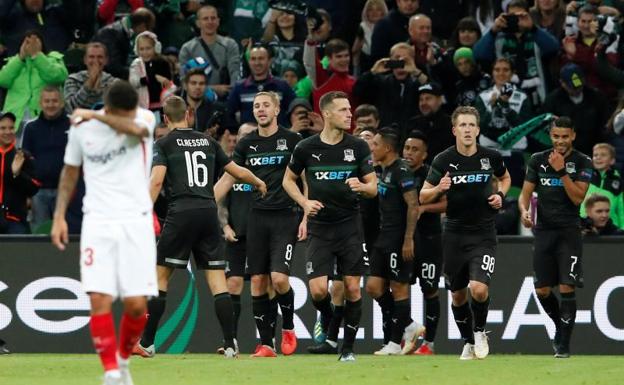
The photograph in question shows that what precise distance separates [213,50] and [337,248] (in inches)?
264

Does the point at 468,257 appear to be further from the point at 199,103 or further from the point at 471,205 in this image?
the point at 199,103

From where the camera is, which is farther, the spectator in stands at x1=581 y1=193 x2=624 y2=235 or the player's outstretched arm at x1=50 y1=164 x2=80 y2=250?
the spectator in stands at x1=581 y1=193 x2=624 y2=235

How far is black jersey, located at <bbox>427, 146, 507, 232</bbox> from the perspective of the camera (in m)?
15.2

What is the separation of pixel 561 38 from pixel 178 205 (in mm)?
8332

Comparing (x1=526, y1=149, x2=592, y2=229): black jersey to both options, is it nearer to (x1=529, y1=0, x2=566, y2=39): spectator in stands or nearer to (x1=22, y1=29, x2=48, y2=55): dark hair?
(x1=529, y1=0, x2=566, y2=39): spectator in stands

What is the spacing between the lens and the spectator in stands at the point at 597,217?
58.4ft

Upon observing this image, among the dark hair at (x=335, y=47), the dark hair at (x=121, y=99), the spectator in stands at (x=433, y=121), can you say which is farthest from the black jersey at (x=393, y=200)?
the dark hair at (x=121, y=99)

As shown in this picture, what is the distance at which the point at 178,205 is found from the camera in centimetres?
1461

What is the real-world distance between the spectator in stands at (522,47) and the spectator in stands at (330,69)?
1.82 meters

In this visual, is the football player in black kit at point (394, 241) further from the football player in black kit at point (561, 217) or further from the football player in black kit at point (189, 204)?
the football player in black kit at point (189, 204)

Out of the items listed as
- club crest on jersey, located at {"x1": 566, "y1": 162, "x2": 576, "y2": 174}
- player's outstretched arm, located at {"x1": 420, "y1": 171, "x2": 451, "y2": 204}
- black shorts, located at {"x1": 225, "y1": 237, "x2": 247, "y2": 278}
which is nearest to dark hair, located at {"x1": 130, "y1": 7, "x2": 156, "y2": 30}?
black shorts, located at {"x1": 225, "y1": 237, "x2": 247, "y2": 278}

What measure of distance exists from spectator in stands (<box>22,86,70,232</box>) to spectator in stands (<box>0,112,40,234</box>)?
2.23 feet

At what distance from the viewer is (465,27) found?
2052 cm

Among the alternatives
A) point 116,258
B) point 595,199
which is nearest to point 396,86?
point 595,199
